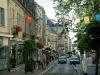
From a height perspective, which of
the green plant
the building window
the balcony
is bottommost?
the green plant

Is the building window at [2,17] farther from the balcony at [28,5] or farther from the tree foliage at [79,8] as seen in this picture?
the balcony at [28,5]

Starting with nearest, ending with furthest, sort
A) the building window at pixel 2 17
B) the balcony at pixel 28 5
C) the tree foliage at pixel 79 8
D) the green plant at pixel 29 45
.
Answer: the tree foliage at pixel 79 8 < the building window at pixel 2 17 < the green plant at pixel 29 45 < the balcony at pixel 28 5

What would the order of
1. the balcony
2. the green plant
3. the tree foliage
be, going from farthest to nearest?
the balcony
the green plant
the tree foliage

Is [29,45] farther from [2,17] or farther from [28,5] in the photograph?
[28,5]

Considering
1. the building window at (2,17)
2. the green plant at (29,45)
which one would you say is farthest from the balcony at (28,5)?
the building window at (2,17)

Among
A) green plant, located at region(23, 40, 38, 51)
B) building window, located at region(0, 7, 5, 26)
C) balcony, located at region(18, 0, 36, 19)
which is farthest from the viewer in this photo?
balcony, located at region(18, 0, 36, 19)

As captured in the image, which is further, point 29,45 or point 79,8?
point 29,45

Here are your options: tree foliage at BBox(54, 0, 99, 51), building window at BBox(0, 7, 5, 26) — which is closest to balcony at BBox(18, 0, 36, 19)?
building window at BBox(0, 7, 5, 26)

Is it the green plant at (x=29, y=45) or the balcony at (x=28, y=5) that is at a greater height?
the balcony at (x=28, y=5)

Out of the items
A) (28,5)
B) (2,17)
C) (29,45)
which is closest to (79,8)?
(2,17)

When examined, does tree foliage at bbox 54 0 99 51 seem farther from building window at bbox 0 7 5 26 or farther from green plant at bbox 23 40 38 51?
green plant at bbox 23 40 38 51

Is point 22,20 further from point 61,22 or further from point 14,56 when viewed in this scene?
point 61,22

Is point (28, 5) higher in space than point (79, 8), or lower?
higher

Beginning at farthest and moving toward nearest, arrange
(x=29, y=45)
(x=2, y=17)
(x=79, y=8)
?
(x=29, y=45) < (x=2, y=17) < (x=79, y=8)
